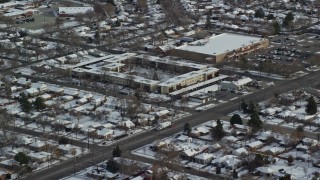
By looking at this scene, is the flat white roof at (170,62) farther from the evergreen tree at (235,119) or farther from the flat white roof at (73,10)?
the flat white roof at (73,10)

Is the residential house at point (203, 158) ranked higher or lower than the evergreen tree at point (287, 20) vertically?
lower

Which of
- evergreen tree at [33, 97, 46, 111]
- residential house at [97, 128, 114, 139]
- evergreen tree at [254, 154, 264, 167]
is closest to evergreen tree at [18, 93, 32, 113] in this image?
evergreen tree at [33, 97, 46, 111]

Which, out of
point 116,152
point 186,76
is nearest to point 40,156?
point 116,152

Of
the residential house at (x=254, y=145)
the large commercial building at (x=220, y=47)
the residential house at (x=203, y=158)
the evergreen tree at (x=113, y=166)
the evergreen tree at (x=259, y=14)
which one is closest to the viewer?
the evergreen tree at (x=113, y=166)

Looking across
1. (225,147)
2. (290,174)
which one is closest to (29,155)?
(225,147)

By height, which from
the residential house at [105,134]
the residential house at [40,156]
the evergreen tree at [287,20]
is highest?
the evergreen tree at [287,20]

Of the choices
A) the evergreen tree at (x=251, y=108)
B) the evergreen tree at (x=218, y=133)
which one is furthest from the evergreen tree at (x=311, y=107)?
the evergreen tree at (x=218, y=133)

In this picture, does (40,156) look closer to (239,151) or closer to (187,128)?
(187,128)

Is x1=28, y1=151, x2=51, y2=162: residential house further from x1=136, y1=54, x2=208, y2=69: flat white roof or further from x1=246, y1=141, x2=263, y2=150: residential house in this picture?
x1=136, y1=54, x2=208, y2=69: flat white roof
